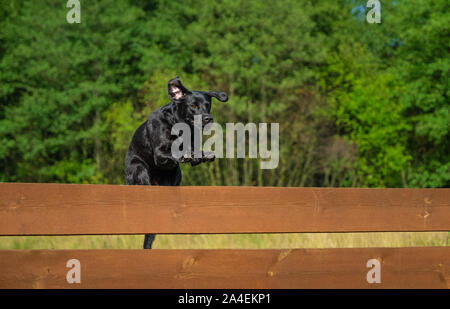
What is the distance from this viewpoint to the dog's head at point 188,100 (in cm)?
465

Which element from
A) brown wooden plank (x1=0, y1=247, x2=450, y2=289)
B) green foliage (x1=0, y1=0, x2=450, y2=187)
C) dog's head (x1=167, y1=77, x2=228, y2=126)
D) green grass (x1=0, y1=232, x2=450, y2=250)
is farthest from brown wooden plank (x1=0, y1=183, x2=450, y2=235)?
green foliage (x1=0, y1=0, x2=450, y2=187)

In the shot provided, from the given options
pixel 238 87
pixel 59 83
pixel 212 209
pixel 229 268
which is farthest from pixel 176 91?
pixel 59 83

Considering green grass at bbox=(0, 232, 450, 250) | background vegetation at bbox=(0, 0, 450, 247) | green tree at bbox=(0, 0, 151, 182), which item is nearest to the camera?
green grass at bbox=(0, 232, 450, 250)

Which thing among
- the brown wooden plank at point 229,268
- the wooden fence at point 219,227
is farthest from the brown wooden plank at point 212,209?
the brown wooden plank at point 229,268

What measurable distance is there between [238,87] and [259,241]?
17945 mm

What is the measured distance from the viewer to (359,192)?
3.63 metres

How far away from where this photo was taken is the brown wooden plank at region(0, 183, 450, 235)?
3309 mm

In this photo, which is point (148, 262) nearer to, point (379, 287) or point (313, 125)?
point (379, 287)

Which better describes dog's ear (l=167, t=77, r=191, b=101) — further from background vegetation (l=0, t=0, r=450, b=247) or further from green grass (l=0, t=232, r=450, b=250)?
background vegetation (l=0, t=0, r=450, b=247)

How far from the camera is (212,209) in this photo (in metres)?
3.48

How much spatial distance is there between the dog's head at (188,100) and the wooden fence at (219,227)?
4.25 feet

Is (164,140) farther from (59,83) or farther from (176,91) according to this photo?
(59,83)

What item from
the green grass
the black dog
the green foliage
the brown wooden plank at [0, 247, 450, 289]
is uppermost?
the green foliage
